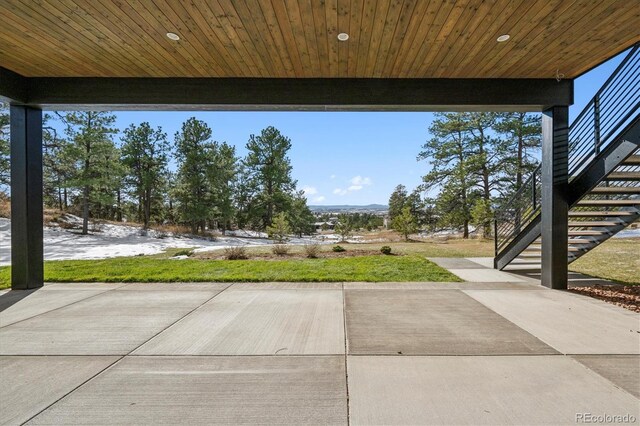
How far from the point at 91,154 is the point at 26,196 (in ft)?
44.3

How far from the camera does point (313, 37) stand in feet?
11.7

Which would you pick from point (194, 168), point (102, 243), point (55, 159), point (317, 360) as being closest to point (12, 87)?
point (317, 360)

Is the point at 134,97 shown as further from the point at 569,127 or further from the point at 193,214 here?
the point at 193,214

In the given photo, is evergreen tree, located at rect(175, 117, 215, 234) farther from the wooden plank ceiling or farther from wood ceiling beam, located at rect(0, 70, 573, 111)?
the wooden plank ceiling

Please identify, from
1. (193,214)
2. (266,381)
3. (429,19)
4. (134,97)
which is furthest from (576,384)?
(193,214)

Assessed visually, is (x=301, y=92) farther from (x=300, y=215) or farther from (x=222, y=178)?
(x=300, y=215)

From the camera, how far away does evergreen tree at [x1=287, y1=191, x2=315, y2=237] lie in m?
24.1

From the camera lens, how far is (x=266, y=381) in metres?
2.18

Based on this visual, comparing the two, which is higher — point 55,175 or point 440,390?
point 55,175

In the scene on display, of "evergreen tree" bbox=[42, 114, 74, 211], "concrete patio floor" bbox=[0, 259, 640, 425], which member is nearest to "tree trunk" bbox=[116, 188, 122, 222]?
"evergreen tree" bbox=[42, 114, 74, 211]

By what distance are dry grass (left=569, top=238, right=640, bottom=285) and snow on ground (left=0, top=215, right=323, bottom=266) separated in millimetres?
10778

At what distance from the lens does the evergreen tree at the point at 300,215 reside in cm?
2412

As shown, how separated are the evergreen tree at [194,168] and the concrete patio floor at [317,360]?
15.5 m

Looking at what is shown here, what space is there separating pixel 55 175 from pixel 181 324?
19.6m
